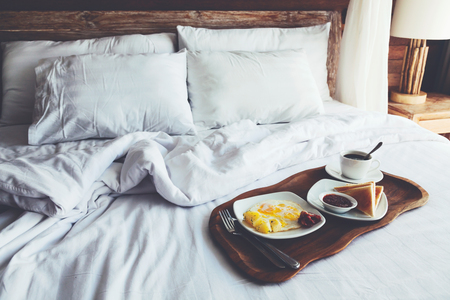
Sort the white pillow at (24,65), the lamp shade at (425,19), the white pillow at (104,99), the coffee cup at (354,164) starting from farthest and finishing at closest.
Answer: the lamp shade at (425,19) < the white pillow at (24,65) < the white pillow at (104,99) < the coffee cup at (354,164)

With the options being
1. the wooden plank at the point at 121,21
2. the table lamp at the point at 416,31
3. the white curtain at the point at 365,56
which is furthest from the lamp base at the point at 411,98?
the wooden plank at the point at 121,21

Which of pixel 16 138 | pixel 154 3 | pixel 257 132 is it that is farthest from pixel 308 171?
pixel 154 3

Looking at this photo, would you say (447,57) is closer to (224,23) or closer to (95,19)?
(224,23)

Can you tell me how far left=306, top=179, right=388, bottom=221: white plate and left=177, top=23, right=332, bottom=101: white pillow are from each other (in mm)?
1105

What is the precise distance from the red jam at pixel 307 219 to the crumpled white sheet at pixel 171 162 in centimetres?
24

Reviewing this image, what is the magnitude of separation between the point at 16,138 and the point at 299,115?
4.29ft

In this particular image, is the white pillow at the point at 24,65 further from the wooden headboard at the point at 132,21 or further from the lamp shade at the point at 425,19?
the lamp shade at the point at 425,19

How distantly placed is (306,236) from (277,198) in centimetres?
16

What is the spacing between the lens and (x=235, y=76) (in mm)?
1530

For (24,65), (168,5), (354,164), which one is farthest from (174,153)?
(168,5)

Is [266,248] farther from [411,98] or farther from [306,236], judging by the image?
[411,98]

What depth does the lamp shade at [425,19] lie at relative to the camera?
1.94m

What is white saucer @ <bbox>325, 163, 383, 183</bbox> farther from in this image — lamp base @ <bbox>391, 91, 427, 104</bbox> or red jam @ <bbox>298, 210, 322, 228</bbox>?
lamp base @ <bbox>391, 91, 427, 104</bbox>

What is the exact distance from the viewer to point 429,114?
2.03 m
